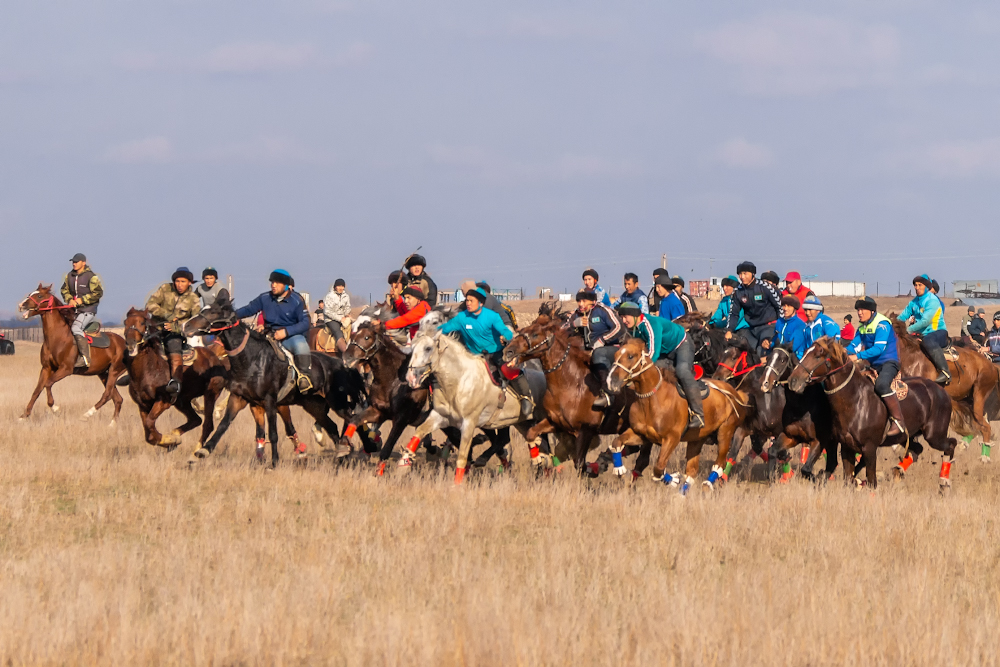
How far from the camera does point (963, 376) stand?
58.0 feet

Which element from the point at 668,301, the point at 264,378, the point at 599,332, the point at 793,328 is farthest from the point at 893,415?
the point at 264,378

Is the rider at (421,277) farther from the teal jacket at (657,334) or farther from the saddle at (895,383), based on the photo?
the saddle at (895,383)

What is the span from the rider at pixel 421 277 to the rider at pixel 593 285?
208 centimetres

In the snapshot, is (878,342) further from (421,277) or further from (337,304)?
(337,304)

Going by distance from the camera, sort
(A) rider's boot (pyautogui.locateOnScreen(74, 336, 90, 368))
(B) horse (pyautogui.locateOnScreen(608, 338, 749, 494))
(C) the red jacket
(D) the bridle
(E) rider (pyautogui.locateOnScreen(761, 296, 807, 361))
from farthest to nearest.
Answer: (A) rider's boot (pyautogui.locateOnScreen(74, 336, 90, 368)), (C) the red jacket, (E) rider (pyautogui.locateOnScreen(761, 296, 807, 361)), (B) horse (pyautogui.locateOnScreen(608, 338, 749, 494)), (D) the bridle

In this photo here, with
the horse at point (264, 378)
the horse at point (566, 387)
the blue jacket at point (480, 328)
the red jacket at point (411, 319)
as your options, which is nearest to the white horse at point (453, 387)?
the blue jacket at point (480, 328)

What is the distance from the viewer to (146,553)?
9023mm

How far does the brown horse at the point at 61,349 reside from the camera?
18.5 metres

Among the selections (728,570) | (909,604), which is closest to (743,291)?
A: (728,570)

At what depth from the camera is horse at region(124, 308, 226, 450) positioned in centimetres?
1498

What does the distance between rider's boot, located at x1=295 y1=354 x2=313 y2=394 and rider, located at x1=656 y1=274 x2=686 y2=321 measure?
509 centimetres

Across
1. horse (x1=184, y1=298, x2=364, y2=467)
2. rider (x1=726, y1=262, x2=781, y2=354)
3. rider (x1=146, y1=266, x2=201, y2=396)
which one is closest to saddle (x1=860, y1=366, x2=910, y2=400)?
rider (x1=726, y1=262, x2=781, y2=354)

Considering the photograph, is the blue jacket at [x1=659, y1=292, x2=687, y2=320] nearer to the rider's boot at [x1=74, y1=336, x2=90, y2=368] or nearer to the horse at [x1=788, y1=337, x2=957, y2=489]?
the horse at [x1=788, y1=337, x2=957, y2=489]

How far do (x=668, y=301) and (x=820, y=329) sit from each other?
3.11m
